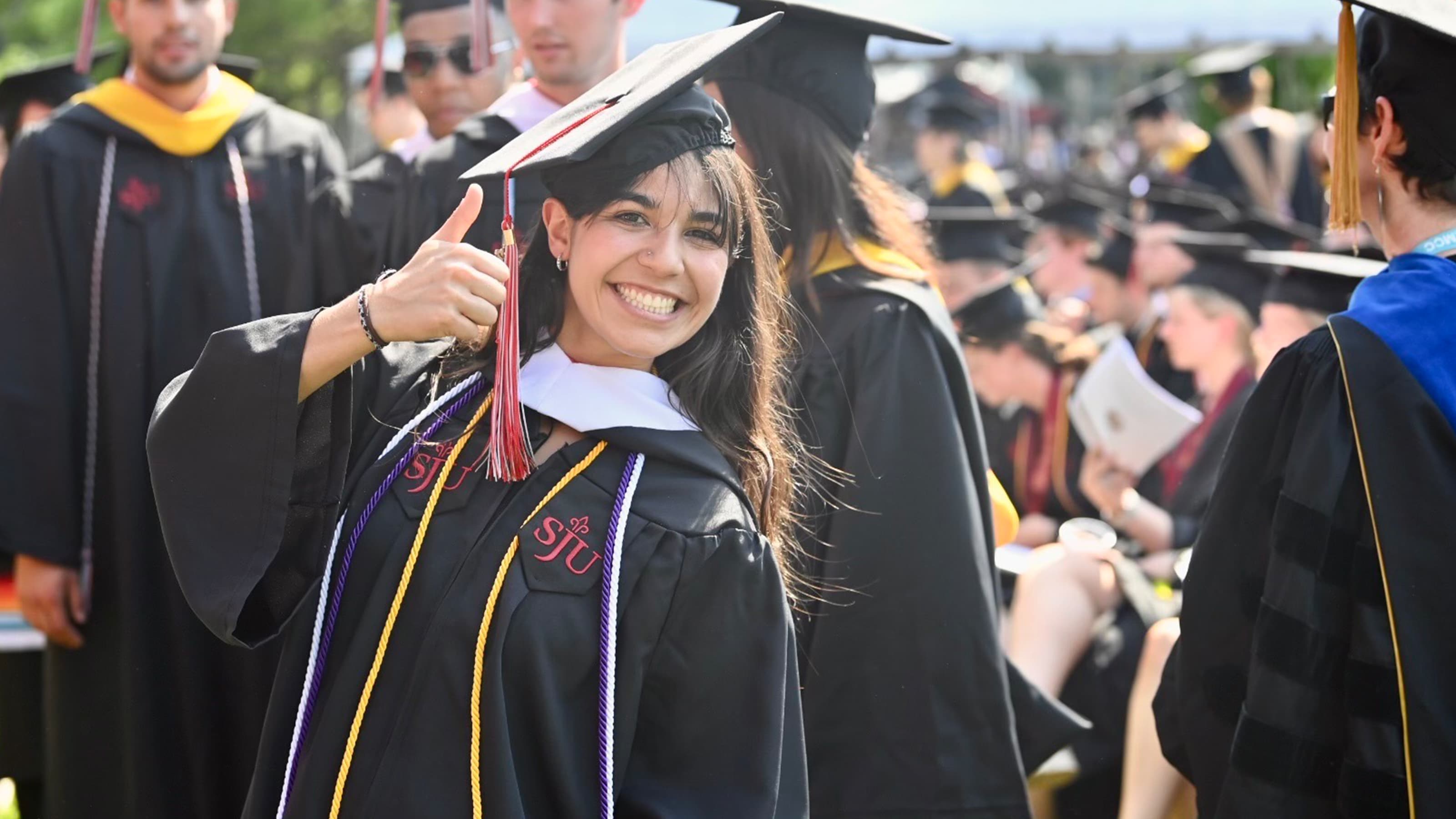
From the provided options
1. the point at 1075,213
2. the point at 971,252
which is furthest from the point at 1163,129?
the point at 971,252

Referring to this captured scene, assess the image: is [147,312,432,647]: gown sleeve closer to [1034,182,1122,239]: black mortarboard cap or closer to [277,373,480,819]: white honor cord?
[277,373,480,819]: white honor cord

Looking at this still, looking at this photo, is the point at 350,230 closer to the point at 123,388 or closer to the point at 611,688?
the point at 123,388

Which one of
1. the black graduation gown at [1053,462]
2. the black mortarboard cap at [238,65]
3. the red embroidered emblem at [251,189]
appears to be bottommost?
the black graduation gown at [1053,462]

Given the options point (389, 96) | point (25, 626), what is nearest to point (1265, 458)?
point (25, 626)

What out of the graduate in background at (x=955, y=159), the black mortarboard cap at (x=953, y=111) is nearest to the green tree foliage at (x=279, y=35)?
the black mortarboard cap at (x=953, y=111)

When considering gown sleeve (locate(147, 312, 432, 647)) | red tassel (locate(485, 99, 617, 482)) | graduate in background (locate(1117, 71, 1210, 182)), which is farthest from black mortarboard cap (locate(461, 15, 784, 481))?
graduate in background (locate(1117, 71, 1210, 182))

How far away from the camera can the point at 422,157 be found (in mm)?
3510

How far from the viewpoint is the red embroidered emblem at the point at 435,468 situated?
2072 millimetres

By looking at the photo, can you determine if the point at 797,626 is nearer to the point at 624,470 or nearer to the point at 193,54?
the point at 624,470

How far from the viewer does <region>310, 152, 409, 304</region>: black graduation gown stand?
3615 millimetres

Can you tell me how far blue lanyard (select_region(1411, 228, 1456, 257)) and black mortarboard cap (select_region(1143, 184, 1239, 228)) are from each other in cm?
464

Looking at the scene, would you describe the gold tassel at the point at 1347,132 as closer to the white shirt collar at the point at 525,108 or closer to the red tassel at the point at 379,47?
the white shirt collar at the point at 525,108

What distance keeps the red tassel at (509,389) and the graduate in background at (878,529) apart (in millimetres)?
894

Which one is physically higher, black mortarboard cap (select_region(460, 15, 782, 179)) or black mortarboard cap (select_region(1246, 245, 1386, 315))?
black mortarboard cap (select_region(460, 15, 782, 179))
